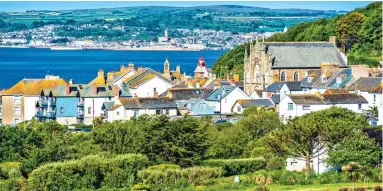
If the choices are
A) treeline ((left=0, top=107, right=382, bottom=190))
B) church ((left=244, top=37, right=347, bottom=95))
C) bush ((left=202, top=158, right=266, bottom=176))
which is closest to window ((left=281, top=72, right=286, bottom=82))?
church ((left=244, top=37, right=347, bottom=95))

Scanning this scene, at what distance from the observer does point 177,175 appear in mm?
46812

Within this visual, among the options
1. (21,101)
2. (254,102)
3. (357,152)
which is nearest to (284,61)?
(254,102)

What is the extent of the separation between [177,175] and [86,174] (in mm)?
3994

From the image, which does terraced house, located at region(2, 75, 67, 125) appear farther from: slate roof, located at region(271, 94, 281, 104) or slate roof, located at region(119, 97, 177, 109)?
slate roof, located at region(271, 94, 281, 104)

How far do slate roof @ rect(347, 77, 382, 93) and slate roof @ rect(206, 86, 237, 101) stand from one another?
10322 millimetres

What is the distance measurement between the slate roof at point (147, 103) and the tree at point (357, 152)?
2439cm

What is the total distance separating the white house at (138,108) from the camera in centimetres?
6956

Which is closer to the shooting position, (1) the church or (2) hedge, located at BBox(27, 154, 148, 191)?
(2) hedge, located at BBox(27, 154, 148, 191)

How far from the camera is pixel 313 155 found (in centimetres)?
4888

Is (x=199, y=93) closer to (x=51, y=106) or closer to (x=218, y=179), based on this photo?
(x=51, y=106)

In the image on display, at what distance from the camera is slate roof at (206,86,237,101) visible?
75750 millimetres

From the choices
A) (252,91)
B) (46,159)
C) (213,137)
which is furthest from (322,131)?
(252,91)

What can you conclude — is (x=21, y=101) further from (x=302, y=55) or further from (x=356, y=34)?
(x=356, y=34)

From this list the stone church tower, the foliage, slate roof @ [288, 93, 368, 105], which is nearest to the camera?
the foliage
